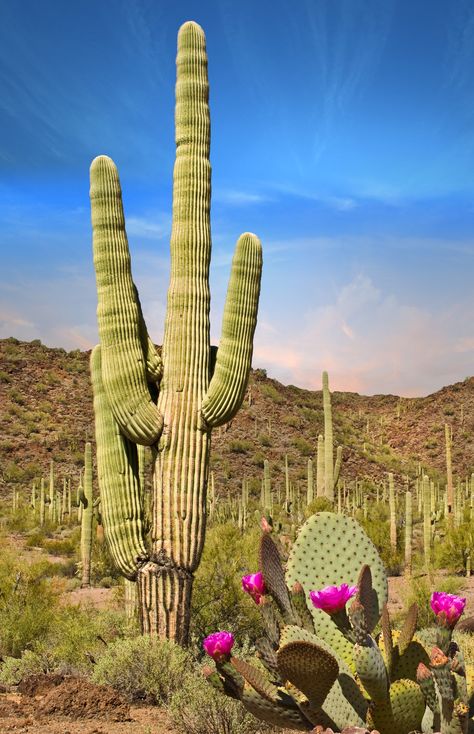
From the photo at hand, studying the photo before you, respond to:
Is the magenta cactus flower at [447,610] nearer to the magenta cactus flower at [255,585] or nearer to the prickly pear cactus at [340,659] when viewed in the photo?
the prickly pear cactus at [340,659]

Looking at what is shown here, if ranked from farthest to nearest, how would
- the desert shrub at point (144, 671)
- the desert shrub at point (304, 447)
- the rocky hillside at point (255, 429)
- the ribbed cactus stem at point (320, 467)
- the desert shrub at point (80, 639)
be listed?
1. the desert shrub at point (304, 447)
2. the rocky hillside at point (255, 429)
3. the ribbed cactus stem at point (320, 467)
4. the desert shrub at point (80, 639)
5. the desert shrub at point (144, 671)

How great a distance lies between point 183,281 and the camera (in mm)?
8773

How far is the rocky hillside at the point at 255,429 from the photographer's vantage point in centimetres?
4144

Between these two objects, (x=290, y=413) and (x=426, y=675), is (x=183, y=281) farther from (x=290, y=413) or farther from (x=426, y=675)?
(x=290, y=413)

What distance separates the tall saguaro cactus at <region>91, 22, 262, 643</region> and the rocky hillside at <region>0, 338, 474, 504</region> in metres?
30.3

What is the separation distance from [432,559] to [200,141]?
14.6 m

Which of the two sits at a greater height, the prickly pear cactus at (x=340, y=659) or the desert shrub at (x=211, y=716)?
the prickly pear cactus at (x=340, y=659)

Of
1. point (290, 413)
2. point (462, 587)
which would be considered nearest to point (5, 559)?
point (462, 587)

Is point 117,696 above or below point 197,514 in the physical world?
below

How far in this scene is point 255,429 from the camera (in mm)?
49062

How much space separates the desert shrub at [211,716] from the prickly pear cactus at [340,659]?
176cm

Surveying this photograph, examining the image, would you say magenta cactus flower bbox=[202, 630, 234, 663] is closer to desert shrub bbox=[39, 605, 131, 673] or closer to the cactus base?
the cactus base

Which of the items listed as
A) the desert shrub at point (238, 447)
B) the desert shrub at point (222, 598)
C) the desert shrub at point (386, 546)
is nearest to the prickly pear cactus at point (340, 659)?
the desert shrub at point (222, 598)

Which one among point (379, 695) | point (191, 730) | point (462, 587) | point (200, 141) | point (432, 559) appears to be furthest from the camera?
point (432, 559)
